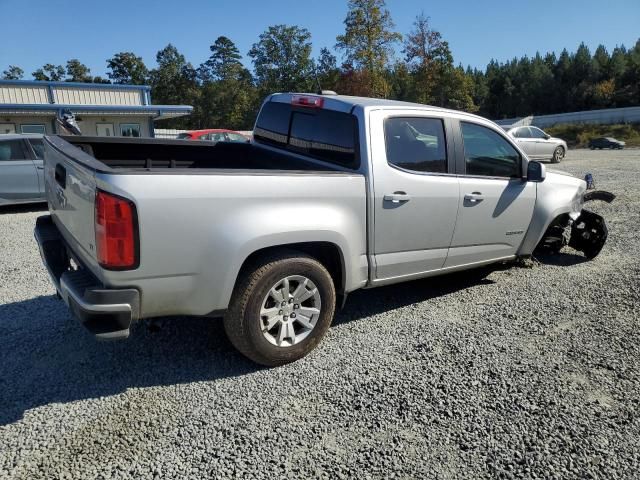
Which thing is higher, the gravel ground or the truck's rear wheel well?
the truck's rear wheel well

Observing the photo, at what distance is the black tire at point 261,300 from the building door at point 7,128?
2445cm

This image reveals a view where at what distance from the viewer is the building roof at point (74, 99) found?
2152cm

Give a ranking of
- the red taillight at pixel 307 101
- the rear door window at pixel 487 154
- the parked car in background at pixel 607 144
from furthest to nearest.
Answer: the parked car in background at pixel 607 144 → the rear door window at pixel 487 154 → the red taillight at pixel 307 101

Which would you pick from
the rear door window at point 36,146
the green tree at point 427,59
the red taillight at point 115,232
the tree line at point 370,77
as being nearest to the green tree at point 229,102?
the tree line at point 370,77

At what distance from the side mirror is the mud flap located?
1499 millimetres

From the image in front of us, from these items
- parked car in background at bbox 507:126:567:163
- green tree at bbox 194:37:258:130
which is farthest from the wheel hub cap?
green tree at bbox 194:37:258:130

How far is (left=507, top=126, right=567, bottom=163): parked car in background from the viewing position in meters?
19.2

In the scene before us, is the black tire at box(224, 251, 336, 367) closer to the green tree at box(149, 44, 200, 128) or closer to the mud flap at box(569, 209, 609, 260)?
the mud flap at box(569, 209, 609, 260)

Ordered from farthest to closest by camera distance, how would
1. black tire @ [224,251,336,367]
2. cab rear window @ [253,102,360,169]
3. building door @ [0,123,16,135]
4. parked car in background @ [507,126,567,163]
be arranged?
1. building door @ [0,123,16,135]
2. parked car in background @ [507,126,567,163]
3. cab rear window @ [253,102,360,169]
4. black tire @ [224,251,336,367]

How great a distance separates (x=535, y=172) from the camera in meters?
4.61

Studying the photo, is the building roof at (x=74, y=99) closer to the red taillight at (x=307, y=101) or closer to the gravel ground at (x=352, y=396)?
the gravel ground at (x=352, y=396)

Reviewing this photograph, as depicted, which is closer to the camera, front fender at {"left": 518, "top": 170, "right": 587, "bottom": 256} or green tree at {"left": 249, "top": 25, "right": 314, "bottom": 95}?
front fender at {"left": 518, "top": 170, "right": 587, "bottom": 256}

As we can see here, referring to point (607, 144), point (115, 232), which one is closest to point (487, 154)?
point (115, 232)

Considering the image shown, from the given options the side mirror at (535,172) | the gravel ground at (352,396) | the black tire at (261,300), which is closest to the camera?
the gravel ground at (352,396)
